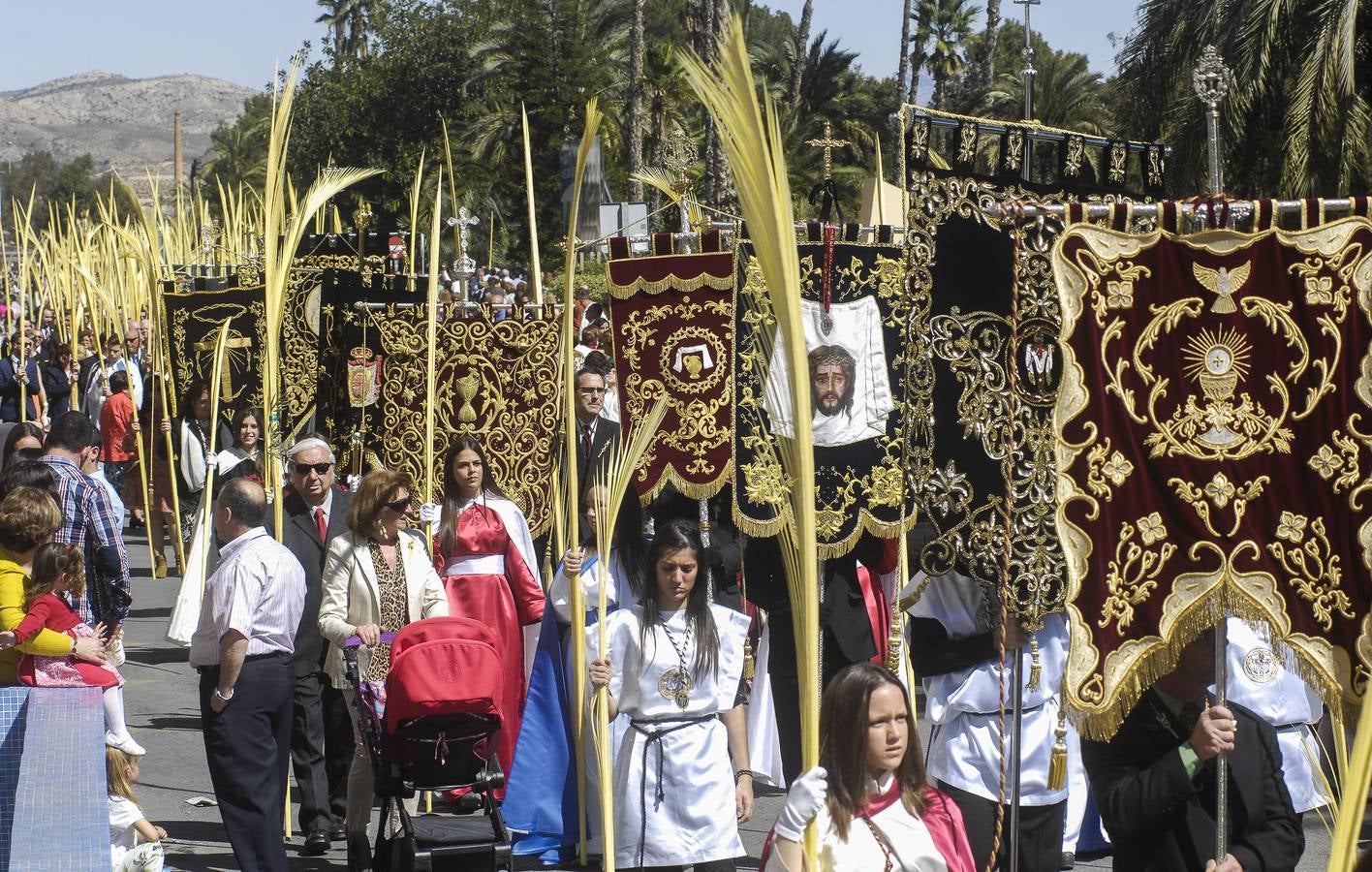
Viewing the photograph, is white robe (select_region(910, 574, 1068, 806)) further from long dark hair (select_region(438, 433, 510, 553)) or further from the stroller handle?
long dark hair (select_region(438, 433, 510, 553))

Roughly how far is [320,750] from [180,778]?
127 centimetres

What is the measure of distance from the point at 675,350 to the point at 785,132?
95.8ft

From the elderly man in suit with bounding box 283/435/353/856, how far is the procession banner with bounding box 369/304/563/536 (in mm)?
460

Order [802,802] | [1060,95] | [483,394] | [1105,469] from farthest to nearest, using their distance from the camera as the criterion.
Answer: [1060,95]
[483,394]
[1105,469]
[802,802]

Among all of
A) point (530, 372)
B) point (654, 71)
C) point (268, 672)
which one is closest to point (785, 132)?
point (654, 71)

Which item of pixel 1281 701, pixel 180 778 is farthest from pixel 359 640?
pixel 1281 701

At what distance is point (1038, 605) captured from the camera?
16.2 feet

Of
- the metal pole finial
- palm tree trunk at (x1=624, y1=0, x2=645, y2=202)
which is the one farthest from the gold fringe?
palm tree trunk at (x1=624, y1=0, x2=645, y2=202)

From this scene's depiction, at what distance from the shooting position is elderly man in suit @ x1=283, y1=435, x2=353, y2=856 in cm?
793

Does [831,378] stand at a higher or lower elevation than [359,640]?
higher

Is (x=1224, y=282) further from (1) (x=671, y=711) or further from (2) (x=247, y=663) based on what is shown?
(2) (x=247, y=663)

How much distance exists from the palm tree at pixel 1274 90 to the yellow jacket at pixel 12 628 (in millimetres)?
10465

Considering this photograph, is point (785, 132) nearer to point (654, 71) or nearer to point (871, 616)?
point (654, 71)

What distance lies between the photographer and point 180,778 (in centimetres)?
889
